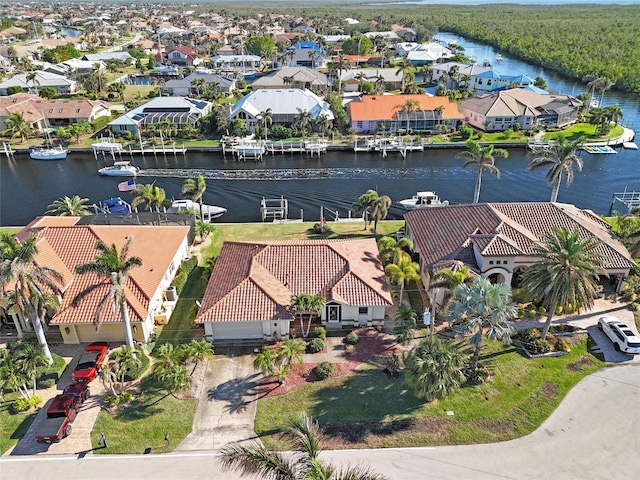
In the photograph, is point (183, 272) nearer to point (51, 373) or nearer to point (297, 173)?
point (51, 373)

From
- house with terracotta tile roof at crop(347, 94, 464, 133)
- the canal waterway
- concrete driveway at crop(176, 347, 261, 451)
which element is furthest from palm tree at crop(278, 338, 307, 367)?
house with terracotta tile roof at crop(347, 94, 464, 133)

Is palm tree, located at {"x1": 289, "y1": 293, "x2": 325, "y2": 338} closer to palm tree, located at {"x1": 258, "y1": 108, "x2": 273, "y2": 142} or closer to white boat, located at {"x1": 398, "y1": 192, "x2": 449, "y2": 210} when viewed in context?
white boat, located at {"x1": 398, "y1": 192, "x2": 449, "y2": 210}

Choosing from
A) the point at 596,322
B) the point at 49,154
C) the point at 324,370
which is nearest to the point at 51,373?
the point at 324,370

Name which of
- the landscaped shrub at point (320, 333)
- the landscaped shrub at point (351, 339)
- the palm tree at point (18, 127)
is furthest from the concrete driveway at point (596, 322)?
the palm tree at point (18, 127)

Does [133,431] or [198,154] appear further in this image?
[198,154]

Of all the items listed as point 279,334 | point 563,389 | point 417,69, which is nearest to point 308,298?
point 279,334

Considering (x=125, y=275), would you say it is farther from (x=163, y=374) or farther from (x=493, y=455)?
(x=493, y=455)

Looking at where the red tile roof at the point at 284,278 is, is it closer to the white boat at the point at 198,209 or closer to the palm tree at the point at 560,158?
the white boat at the point at 198,209
